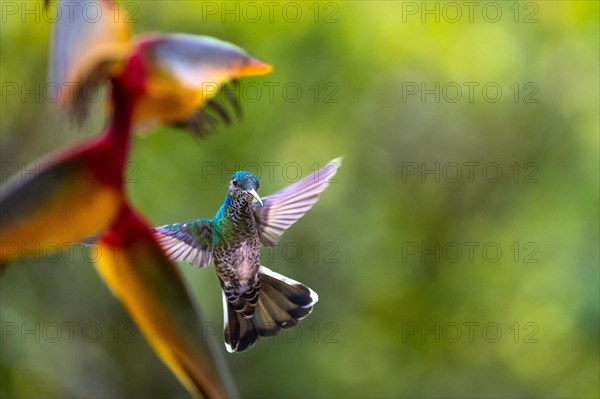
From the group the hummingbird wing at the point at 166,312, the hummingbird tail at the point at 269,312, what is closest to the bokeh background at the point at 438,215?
the hummingbird tail at the point at 269,312

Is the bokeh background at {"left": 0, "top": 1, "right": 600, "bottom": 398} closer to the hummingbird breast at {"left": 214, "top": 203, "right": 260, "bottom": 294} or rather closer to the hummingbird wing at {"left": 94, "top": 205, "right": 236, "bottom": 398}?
the hummingbird breast at {"left": 214, "top": 203, "right": 260, "bottom": 294}

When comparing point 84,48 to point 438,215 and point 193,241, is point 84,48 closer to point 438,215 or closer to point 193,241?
point 193,241

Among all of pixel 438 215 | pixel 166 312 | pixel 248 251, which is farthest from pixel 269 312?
pixel 438 215

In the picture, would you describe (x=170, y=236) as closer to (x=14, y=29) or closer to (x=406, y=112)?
(x=14, y=29)

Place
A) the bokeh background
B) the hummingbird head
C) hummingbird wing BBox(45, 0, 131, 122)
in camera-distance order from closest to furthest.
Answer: hummingbird wing BBox(45, 0, 131, 122), the hummingbird head, the bokeh background

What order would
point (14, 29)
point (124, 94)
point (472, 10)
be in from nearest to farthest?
point (124, 94), point (14, 29), point (472, 10)

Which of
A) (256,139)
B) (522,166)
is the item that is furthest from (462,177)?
(256,139)

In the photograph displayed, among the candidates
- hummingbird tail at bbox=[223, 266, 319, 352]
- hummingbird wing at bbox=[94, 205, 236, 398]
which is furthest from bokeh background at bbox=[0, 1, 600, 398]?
hummingbird wing at bbox=[94, 205, 236, 398]
